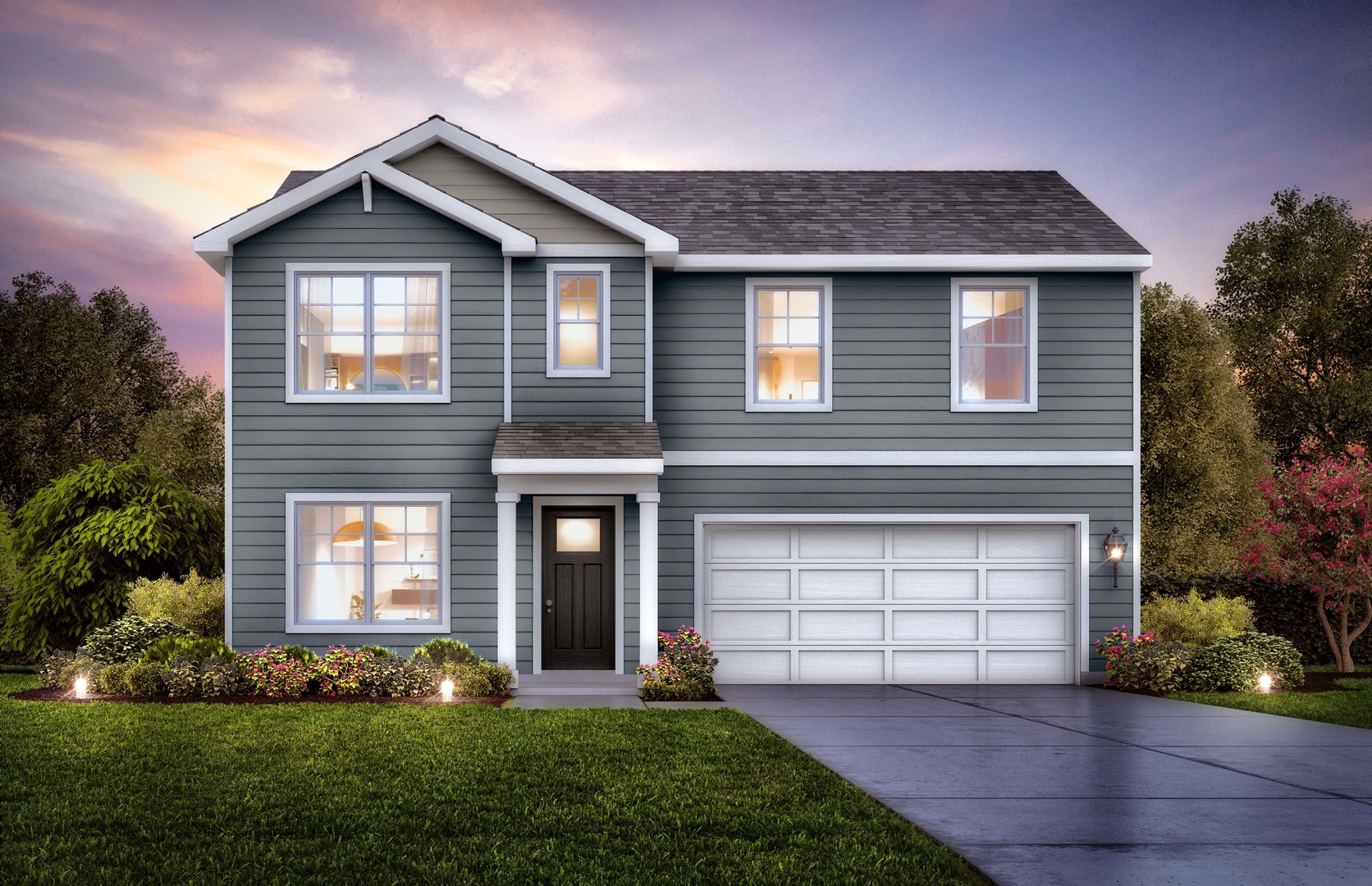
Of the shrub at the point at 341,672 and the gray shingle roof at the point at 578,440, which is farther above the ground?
the gray shingle roof at the point at 578,440

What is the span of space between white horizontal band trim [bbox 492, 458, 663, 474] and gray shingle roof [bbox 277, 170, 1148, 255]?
3.44 metres

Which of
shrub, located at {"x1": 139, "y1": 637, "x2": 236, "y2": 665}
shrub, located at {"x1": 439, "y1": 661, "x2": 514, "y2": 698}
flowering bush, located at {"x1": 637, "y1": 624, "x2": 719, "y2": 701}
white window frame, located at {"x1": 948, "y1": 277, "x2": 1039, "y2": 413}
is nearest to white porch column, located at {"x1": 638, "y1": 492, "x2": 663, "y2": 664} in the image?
flowering bush, located at {"x1": 637, "y1": 624, "x2": 719, "y2": 701}

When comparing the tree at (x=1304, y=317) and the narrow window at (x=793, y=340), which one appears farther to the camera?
the tree at (x=1304, y=317)

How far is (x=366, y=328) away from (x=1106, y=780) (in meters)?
10.3

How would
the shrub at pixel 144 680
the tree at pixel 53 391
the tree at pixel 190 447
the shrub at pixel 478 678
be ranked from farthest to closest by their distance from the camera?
the tree at pixel 53 391 → the tree at pixel 190 447 → the shrub at pixel 478 678 → the shrub at pixel 144 680

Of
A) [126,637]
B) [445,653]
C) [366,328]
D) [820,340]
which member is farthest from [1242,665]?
[126,637]

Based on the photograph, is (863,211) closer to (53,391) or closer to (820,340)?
(820,340)

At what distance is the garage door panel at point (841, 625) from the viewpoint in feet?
46.4

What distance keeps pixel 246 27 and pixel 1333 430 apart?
27.8m

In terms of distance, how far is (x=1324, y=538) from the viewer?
53.4 ft

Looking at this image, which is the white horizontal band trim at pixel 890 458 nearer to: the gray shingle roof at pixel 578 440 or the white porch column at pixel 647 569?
the gray shingle roof at pixel 578 440

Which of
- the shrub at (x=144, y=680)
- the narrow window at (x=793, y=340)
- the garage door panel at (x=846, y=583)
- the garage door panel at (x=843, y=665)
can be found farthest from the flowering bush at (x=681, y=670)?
the shrub at (x=144, y=680)

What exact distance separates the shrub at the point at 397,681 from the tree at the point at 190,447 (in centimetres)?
1683

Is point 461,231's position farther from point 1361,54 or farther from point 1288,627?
point 1361,54
